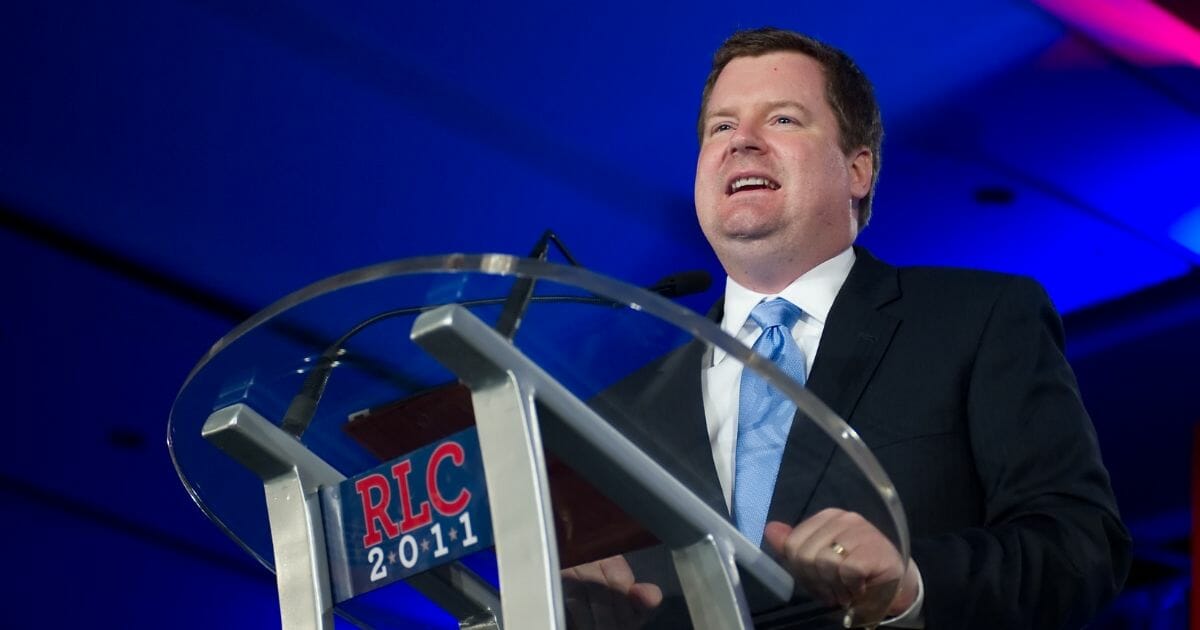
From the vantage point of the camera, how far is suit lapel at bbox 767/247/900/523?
868mm

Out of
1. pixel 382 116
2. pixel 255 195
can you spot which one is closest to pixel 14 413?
pixel 255 195

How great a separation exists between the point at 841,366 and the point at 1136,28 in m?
2.40

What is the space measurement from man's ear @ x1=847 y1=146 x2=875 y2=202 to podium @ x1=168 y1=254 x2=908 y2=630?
2.87 feet

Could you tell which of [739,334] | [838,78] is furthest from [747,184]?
[739,334]

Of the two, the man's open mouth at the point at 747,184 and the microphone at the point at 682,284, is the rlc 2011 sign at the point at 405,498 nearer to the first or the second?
the microphone at the point at 682,284

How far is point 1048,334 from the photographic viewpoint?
1.35 metres

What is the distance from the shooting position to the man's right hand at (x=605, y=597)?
0.91 meters

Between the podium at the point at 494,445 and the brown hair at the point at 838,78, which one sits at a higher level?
the brown hair at the point at 838,78

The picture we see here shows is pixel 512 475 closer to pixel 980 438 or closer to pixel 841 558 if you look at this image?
pixel 841 558

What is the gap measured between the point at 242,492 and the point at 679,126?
2646 millimetres

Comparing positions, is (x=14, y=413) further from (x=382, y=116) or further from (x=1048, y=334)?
(x=1048, y=334)

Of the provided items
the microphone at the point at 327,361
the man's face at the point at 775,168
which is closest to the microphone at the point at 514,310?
the microphone at the point at 327,361

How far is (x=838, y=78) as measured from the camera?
1.74 meters

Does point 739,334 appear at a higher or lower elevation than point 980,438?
higher
